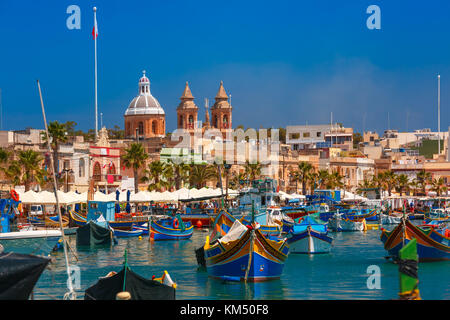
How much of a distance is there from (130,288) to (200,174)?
225 ft

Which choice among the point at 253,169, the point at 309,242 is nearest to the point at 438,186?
the point at 253,169

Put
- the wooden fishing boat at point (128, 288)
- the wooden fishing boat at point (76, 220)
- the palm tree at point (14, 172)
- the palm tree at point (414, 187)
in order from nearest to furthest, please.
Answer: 1. the wooden fishing boat at point (128, 288)
2. the wooden fishing boat at point (76, 220)
3. the palm tree at point (14, 172)
4. the palm tree at point (414, 187)

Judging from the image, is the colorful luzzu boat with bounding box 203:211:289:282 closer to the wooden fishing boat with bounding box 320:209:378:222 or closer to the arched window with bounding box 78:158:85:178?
the wooden fishing boat with bounding box 320:209:378:222

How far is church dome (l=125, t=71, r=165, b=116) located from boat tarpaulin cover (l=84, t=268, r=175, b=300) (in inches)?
3682

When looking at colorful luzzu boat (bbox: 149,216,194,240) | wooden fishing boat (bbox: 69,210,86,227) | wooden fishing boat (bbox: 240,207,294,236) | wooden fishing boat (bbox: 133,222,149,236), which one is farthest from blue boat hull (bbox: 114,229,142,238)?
wooden fishing boat (bbox: 240,207,294,236)

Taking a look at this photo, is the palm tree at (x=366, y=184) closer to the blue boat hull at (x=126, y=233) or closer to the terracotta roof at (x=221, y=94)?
the terracotta roof at (x=221, y=94)

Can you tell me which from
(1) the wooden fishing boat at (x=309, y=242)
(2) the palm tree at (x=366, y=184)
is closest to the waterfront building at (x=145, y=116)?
(2) the palm tree at (x=366, y=184)

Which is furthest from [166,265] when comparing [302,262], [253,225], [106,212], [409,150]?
[409,150]

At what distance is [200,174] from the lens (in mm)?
88500

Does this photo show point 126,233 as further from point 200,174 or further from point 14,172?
point 200,174

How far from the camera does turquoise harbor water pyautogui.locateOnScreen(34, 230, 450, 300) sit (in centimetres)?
2952

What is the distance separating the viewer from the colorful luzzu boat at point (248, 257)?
30.8 m

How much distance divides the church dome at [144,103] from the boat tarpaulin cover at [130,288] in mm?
93522
